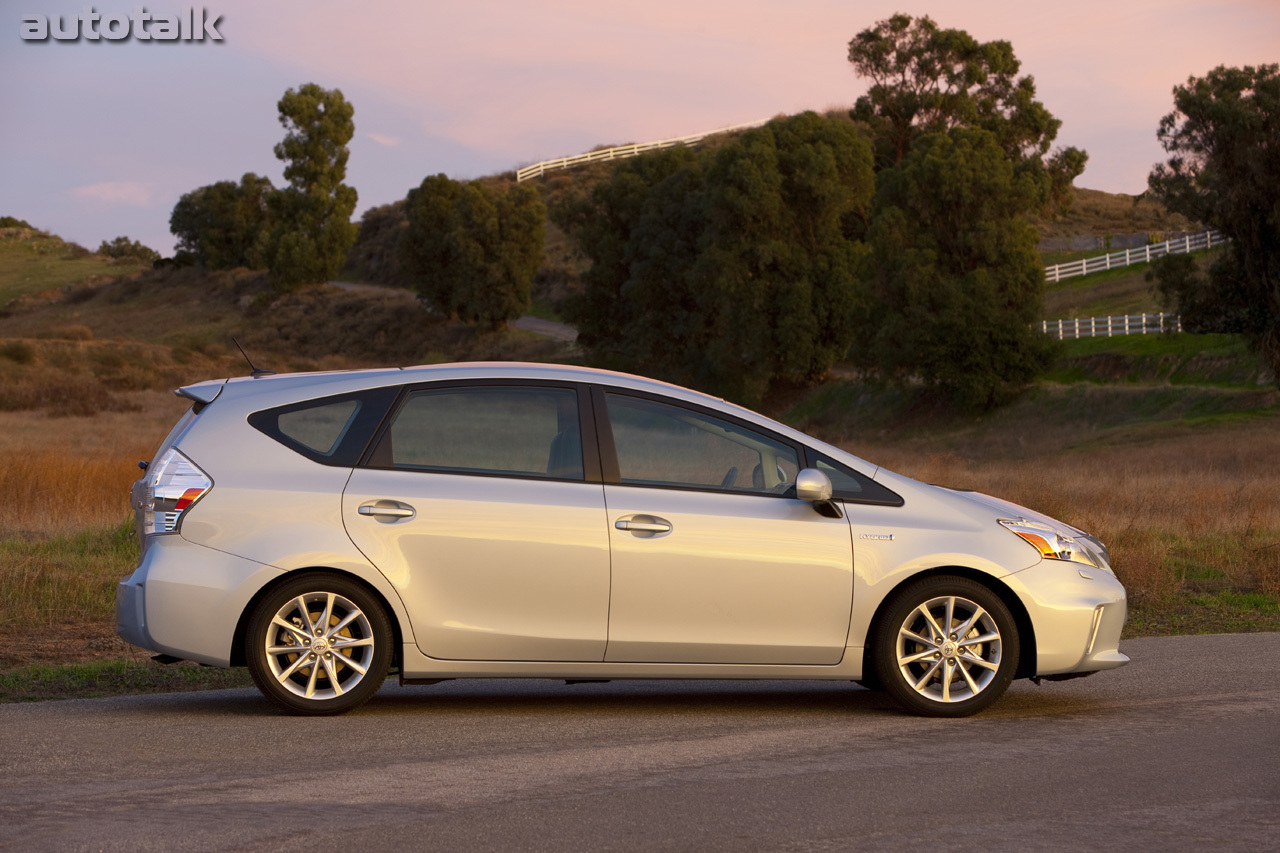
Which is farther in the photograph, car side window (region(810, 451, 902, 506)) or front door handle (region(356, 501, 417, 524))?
car side window (region(810, 451, 902, 506))

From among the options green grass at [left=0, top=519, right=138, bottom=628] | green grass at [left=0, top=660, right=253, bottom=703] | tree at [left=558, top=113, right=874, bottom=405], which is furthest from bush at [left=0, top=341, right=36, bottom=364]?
green grass at [left=0, top=660, right=253, bottom=703]

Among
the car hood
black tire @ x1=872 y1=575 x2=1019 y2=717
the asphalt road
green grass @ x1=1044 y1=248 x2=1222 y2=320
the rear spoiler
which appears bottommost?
the asphalt road

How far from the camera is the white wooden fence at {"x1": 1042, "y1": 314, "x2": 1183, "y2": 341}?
51719 millimetres

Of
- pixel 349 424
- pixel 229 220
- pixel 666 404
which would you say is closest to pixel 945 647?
pixel 666 404

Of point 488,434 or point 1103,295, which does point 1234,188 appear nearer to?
point 1103,295

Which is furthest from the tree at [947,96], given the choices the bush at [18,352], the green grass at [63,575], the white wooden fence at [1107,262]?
the green grass at [63,575]

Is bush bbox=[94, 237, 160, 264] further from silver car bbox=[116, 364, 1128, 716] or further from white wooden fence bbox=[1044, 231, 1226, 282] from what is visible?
silver car bbox=[116, 364, 1128, 716]

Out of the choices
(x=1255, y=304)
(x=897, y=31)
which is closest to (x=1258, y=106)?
(x=1255, y=304)

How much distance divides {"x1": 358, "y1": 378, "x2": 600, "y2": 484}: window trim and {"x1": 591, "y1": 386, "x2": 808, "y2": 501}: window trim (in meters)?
0.04

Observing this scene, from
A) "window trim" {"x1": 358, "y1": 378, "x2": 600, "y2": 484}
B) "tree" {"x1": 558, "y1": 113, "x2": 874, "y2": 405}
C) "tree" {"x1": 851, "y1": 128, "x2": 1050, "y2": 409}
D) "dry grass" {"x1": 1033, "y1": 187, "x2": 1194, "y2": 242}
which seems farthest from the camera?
"dry grass" {"x1": 1033, "y1": 187, "x2": 1194, "y2": 242}

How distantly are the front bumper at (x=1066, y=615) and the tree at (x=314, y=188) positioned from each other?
8649 cm

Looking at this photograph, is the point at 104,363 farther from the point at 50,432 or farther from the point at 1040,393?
the point at 1040,393

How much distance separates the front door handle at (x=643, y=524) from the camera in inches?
274

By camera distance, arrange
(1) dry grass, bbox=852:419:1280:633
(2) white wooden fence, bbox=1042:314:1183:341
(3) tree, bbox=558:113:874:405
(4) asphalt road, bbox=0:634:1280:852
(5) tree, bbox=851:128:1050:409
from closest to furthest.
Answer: (4) asphalt road, bbox=0:634:1280:852 → (1) dry grass, bbox=852:419:1280:633 → (5) tree, bbox=851:128:1050:409 → (2) white wooden fence, bbox=1042:314:1183:341 → (3) tree, bbox=558:113:874:405
